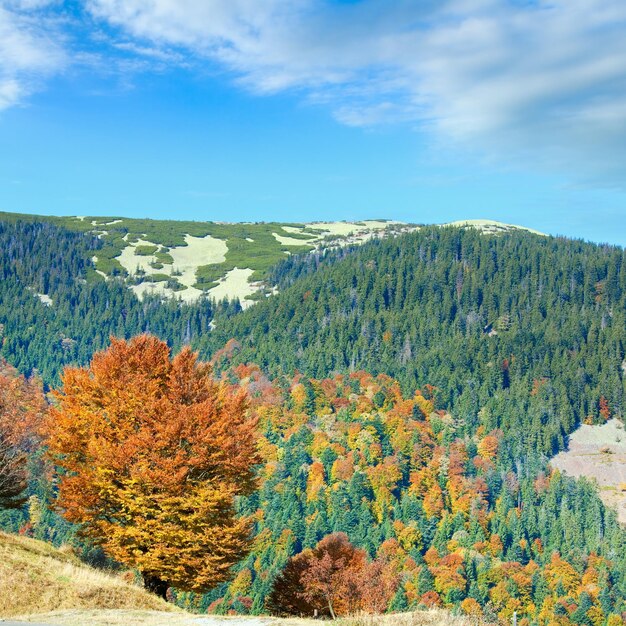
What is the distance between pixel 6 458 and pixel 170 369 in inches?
497

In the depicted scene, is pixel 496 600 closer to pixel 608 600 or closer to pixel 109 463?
pixel 608 600

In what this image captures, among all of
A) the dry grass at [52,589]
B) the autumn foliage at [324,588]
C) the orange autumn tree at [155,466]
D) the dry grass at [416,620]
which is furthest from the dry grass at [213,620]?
the autumn foliage at [324,588]

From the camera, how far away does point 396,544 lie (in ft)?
655

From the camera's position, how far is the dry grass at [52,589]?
26.5m

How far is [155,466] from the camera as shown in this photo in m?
36.4

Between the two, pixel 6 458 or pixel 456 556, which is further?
pixel 456 556

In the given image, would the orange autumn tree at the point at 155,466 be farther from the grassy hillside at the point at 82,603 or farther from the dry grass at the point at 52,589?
the dry grass at the point at 52,589

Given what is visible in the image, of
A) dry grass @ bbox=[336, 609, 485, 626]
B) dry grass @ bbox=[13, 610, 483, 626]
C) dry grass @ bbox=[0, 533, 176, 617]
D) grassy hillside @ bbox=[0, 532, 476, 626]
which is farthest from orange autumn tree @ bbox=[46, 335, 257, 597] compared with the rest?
dry grass @ bbox=[336, 609, 485, 626]

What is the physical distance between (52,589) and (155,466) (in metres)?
9.43

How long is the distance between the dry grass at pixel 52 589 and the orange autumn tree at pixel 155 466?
4047 millimetres

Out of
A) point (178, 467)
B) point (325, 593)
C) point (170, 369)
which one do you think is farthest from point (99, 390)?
point (325, 593)

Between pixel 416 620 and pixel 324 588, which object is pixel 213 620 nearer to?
Result: pixel 416 620

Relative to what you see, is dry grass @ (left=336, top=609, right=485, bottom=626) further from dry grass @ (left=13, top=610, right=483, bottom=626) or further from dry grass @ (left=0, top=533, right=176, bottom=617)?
A: dry grass @ (left=0, top=533, right=176, bottom=617)

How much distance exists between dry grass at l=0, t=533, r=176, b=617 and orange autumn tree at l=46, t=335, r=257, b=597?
4047 millimetres
